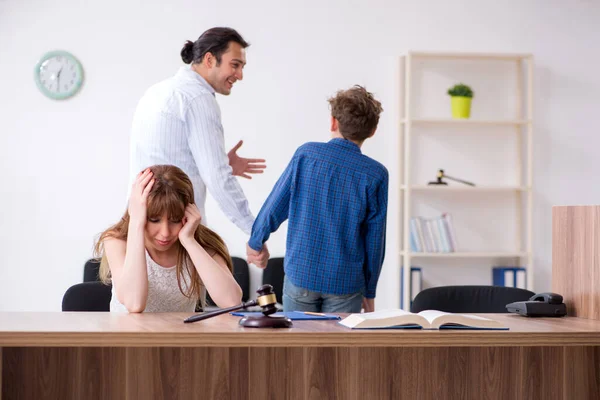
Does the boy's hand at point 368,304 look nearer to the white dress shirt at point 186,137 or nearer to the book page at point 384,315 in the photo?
the white dress shirt at point 186,137

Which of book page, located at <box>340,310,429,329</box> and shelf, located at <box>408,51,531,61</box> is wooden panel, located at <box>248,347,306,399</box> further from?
shelf, located at <box>408,51,531,61</box>

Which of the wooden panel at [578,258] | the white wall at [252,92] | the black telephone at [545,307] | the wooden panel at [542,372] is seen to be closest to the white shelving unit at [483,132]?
the white wall at [252,92]

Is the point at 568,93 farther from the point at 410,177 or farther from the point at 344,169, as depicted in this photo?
the point at 344,169

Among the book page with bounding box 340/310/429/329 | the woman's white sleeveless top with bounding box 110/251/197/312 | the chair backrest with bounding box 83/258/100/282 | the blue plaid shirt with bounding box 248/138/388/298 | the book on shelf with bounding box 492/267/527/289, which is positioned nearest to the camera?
the book page with bounding box 340/310/429/329

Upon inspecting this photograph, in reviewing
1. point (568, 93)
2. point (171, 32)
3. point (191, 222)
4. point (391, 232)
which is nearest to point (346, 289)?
point (191, 222)

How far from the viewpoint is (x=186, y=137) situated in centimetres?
320

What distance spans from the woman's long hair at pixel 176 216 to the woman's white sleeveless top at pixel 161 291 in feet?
0.08

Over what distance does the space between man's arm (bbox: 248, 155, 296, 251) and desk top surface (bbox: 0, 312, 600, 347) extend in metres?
1.33

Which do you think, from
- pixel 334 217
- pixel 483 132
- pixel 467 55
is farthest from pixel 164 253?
pixel 483 132

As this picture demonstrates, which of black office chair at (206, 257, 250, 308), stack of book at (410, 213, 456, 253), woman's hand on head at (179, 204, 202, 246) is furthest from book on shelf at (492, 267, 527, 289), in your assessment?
woman's hand on head at (179, 204, 202, 246)

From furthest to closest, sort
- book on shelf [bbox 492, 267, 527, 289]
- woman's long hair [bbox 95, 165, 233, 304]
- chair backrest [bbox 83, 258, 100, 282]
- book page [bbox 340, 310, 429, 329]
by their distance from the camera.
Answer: book on shelf [bbox 492, 267, 527, 289], chair backrest [bbox 83, 258, 100, 282], woman's long hair [bbox 95, 165, 233, 304], book page [bbox 340, 310, 429, 329]

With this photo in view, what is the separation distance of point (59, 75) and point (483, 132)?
2.82 meters

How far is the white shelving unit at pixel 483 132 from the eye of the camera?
17.0 ft

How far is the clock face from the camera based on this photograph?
5.09 m
